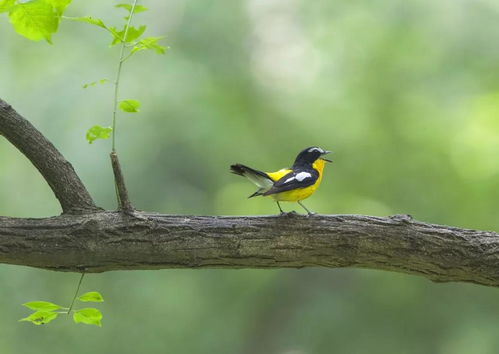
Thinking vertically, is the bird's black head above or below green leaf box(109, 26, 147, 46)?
above

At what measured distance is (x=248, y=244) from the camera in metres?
2.15

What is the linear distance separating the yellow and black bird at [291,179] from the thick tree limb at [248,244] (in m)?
0.13

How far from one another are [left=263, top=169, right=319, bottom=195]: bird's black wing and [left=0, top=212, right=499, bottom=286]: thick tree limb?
13 centimetres

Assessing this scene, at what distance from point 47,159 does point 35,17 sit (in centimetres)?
65

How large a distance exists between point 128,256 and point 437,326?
11.4 feet

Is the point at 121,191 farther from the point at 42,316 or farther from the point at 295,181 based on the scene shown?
the point at 295,181

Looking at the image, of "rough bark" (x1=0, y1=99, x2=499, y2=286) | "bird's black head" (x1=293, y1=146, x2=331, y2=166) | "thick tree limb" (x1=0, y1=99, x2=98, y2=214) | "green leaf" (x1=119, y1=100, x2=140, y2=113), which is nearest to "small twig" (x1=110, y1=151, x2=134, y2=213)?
"rough bark" (x1=0, y1=99, x2=499, y2=286)

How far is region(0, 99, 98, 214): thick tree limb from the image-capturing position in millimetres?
2158

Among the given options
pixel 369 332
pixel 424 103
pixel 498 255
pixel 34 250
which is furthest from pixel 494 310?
pixel 34 250

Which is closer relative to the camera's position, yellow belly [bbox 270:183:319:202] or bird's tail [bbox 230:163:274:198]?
bird's tail [bbox 230:163:274:198]

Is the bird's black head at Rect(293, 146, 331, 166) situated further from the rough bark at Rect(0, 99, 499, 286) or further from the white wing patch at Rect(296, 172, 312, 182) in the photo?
the rough bark at Rect(0, 99, 499, 286)

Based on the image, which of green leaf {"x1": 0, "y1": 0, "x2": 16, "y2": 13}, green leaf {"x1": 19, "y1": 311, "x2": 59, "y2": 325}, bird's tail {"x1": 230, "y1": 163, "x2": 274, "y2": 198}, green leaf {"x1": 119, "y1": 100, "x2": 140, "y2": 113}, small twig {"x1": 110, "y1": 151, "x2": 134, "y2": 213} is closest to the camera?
green leaf {"x1": 0, "y1": 0, "x2": 16, "y2": 13}

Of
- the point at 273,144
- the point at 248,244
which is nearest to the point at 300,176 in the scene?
the point at 248,244

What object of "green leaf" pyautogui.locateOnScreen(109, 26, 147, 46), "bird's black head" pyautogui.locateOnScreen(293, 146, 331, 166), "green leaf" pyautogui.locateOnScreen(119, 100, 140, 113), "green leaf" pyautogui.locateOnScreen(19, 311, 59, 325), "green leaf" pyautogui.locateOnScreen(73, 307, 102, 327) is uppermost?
"bird's black head" pyautogui.locateOnScreen(293, 146, 331, 166)
